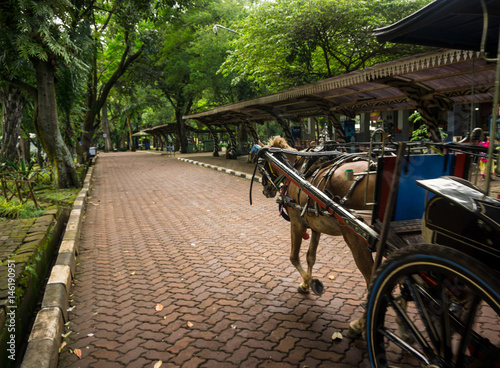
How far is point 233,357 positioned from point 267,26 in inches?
535

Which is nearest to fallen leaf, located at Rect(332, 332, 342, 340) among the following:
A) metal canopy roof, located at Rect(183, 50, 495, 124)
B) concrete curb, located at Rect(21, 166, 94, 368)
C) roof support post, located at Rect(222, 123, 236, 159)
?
concrete curb, located at Rect(21, 166, 94, 368)

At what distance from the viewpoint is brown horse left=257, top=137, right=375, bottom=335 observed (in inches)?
114

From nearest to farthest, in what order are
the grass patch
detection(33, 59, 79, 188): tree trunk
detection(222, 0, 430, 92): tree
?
the grass patch < detection(33, 59, 79, 188): tree trunk < detection(222, 0, 430, 92): tree

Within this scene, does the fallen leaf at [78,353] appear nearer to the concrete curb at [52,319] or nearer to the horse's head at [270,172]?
the concrete curb at [52,319]

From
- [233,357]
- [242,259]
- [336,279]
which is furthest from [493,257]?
[242,259]

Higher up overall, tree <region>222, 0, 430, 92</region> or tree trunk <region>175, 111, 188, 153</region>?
tree <region>222, 0, 430, 92</region>

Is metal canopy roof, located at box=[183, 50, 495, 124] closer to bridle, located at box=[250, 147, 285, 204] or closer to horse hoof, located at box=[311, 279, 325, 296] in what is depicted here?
bridle, located at box=[250, 147, 285, 204]

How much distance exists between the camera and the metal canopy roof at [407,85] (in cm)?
637

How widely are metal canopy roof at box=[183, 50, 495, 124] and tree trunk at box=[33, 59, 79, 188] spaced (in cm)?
740

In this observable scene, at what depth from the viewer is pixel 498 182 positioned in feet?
28.5

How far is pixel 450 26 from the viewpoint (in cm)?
244

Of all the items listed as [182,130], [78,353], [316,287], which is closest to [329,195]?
[316,287]

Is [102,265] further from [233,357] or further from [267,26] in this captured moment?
[267,26]

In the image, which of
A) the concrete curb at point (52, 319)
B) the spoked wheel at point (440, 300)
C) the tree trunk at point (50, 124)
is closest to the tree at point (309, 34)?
the tree trunk at point (50, 124)
